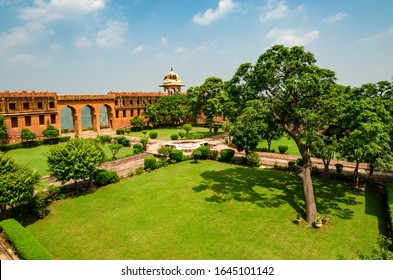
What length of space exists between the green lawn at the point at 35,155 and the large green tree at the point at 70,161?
24.7 feet

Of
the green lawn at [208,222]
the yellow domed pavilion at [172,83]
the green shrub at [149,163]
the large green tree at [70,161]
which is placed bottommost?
the green lawn at [208,222]

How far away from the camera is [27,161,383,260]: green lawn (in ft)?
36.8

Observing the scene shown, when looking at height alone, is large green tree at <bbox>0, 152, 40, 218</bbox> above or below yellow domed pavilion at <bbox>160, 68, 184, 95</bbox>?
below

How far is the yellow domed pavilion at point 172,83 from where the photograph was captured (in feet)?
192

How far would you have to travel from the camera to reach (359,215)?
46.1ft

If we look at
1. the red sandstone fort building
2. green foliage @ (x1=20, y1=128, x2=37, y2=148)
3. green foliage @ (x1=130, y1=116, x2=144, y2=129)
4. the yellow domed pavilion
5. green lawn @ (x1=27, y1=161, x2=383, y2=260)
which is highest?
the yellow domed pavilion

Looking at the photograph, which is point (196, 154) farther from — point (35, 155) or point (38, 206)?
point (35, 155)

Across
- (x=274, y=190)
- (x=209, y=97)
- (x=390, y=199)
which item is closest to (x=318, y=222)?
(x=390, y=199)

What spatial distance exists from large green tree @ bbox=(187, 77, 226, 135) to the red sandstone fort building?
47.5 ft

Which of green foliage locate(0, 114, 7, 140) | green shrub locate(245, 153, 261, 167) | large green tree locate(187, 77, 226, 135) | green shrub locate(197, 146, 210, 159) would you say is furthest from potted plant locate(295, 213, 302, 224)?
green foliage locate(0, 114, 7, 140)

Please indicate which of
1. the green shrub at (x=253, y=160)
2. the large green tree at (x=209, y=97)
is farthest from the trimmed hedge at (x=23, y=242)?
the large green tree at (x=209, y=97)

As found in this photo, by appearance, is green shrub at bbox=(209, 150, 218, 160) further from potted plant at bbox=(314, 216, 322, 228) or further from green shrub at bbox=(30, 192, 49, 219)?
green shrub at bbox=(30, 192, 49, 219)

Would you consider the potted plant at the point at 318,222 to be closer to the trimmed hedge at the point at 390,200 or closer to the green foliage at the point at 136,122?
the trimmed hedge at the point at 390,200

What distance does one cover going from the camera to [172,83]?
5841 centimetres
